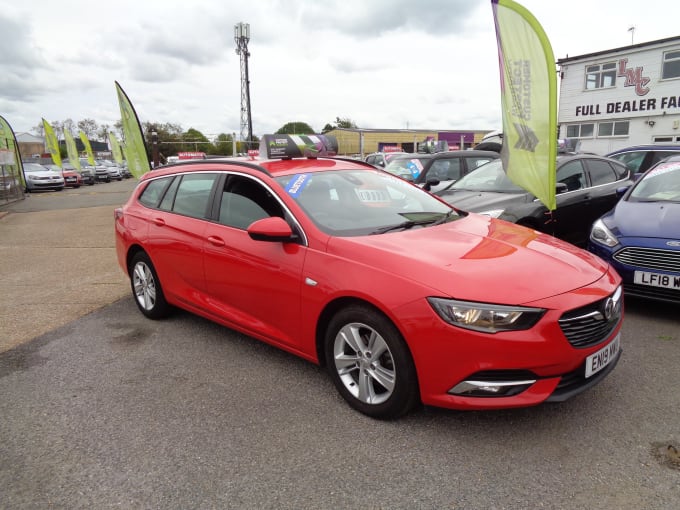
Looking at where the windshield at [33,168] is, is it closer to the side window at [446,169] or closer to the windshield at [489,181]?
the side window at [446,169]

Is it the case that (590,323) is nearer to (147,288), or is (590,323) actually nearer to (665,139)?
(147,288)

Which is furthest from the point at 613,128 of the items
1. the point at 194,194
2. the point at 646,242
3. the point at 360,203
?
the point at 194,194

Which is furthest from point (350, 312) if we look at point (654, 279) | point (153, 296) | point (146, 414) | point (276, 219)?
point (654, 279)

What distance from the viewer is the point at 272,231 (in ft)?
10.4

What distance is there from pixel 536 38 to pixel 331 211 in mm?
3348

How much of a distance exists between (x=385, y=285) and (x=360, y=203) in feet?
3.62

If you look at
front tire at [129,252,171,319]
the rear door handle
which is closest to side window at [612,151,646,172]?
the rear door handle

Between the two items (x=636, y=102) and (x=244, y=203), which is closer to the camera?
(x=244, y=203)

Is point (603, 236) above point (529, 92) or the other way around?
the other way around

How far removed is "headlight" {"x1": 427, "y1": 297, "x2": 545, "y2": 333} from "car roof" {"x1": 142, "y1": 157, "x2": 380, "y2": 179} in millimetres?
1829

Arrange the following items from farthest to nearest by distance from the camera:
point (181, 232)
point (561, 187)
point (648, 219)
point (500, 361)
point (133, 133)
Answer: point (133, 133), point (561, 187), point (648, 219), point (181, 232), point (500, 361)

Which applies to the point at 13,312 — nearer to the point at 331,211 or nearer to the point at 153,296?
the point at 153,296

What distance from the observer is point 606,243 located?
472 cm

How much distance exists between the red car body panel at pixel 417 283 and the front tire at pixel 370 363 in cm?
8
